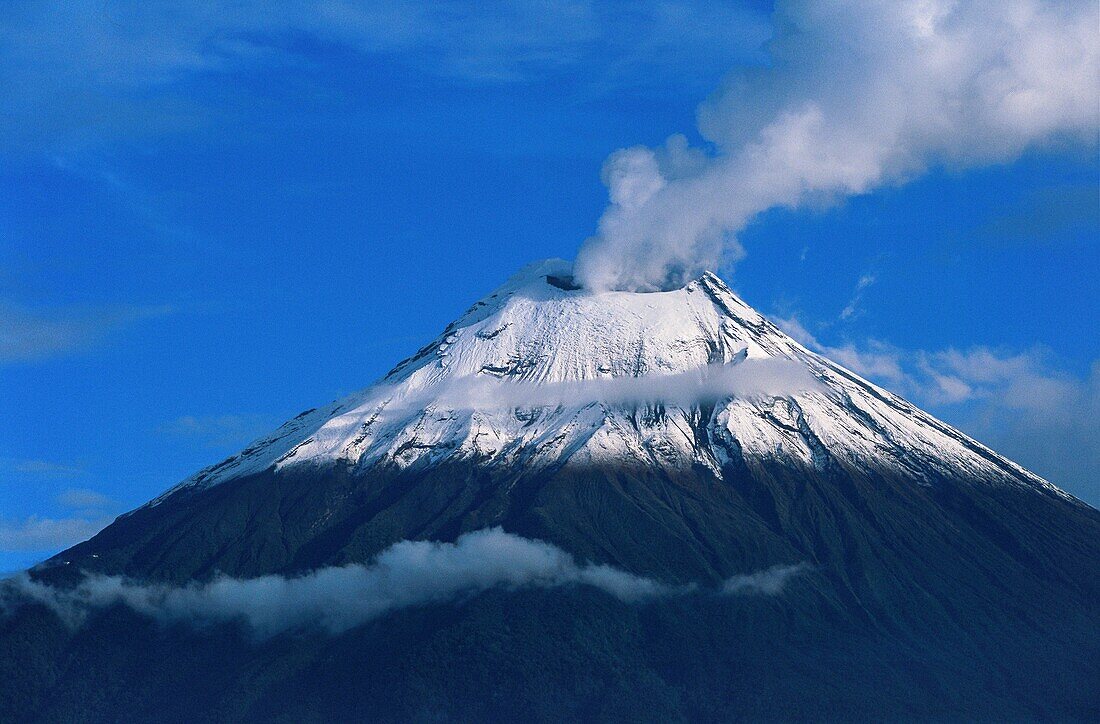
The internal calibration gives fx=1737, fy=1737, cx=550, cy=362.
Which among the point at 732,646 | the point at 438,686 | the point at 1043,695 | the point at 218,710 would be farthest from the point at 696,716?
the point at 218,710

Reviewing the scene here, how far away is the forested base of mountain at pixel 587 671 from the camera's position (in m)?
180

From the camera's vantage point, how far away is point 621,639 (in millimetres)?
191000

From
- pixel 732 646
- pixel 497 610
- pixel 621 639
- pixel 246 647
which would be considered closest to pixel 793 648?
pixel 732 646

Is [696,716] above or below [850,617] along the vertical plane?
below

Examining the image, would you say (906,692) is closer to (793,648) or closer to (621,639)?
(793,648)

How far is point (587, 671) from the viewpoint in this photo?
183750 mm

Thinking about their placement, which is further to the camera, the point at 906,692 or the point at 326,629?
the point at 326,629

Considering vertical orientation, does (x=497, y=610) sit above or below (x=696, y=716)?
above

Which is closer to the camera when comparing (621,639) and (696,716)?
(696,716)

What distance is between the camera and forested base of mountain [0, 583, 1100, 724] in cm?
17962

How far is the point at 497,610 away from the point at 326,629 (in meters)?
20.1

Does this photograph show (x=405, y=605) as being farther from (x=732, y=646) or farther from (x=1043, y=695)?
(x=1043, y=695)

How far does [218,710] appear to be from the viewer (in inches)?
7229

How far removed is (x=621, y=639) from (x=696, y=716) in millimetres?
16380
